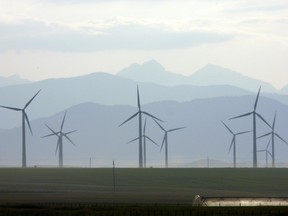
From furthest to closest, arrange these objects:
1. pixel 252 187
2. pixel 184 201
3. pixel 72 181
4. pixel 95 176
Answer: pixel 95 176
pixel 72 181
pixel 252 187
pixel 184 201

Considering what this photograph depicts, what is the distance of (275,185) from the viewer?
5940 inches

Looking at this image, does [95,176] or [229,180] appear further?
[95,176]

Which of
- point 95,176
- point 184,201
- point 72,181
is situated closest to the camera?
point 184,201

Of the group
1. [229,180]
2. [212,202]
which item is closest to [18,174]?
[229,180]

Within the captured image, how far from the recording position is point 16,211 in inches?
2916

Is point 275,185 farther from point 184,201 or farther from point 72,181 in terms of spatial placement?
point 184,201

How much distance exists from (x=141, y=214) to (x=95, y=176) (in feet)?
356

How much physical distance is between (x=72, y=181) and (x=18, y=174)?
74.3 feet

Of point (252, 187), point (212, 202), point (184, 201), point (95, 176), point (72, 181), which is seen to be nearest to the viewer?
point (212, 202)

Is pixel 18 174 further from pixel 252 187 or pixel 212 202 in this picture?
pixel 212 202

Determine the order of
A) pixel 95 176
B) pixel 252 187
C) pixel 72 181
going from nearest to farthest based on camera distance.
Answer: pixel 252 187 → pixel 72 181 → pixel 95 176

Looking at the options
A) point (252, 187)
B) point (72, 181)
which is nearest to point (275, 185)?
point (252, 187)

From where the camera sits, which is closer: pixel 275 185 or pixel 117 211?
pixel 117 211

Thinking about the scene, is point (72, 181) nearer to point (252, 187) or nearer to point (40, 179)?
point (40, 179)
